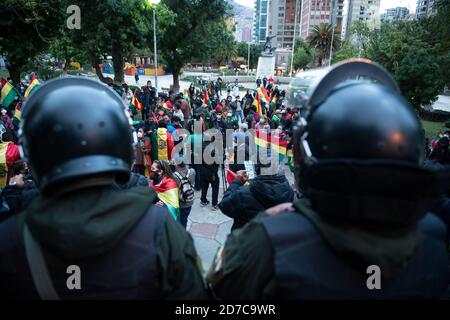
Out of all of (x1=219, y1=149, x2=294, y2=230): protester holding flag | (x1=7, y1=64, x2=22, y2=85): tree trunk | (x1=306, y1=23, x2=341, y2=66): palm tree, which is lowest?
(x1=219, y1=149, x2=294, y2=230): protester holding flag

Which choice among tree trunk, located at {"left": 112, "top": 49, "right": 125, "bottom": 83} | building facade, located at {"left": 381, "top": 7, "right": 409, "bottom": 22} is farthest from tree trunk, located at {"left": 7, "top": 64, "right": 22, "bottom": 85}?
building facade, located at {"left": 381, "top": 7, "right": 409, "bottom": 22}

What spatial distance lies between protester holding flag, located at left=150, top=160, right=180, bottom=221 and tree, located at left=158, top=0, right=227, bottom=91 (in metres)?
21.2

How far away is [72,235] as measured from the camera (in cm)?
129

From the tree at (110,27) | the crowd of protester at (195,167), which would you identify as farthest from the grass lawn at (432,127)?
the tree at (110,27)

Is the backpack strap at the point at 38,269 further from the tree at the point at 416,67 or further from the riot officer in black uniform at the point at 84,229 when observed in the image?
the tree at the point at 416,67

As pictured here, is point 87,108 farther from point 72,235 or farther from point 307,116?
point 307,116

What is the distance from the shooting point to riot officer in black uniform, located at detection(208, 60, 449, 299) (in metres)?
1.27

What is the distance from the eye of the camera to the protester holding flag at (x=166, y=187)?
4641 millimetres

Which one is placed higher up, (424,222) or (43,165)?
(43,165)

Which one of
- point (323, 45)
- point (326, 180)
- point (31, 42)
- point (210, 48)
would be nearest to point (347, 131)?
point (326, 180)

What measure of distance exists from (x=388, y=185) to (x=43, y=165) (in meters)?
1.42

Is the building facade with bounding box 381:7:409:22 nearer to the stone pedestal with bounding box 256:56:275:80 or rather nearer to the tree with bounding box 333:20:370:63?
the tree with bounding box 333:20:370:63

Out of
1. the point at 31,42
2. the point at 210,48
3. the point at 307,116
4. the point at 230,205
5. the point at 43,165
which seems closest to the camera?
the point at 43,165

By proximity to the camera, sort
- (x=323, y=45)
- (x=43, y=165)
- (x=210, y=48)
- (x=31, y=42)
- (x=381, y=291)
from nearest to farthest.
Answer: (x=381, y=291) < (x=43, y=165) < (x=31, y=42) < (x=210, y=48) < (x=323, y=45)
